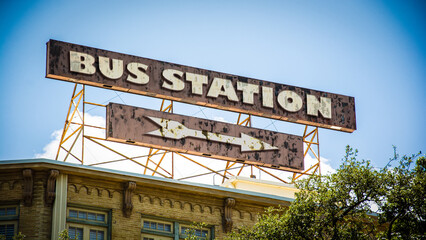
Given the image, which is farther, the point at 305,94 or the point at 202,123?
the point at 305,94

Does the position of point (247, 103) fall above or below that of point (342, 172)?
above

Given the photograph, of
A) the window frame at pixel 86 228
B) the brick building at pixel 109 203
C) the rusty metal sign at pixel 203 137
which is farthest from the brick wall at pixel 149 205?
the rusty metal sign at pixel 203 137

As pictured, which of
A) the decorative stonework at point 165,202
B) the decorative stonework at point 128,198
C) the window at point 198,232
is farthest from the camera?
the window at point 198,232

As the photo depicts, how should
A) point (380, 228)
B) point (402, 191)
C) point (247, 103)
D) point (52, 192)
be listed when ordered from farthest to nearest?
point (247, 103) → point (380, 228) → point (52, 192) → point (402, 191)

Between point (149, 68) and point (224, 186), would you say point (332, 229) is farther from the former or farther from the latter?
point (149, 68)

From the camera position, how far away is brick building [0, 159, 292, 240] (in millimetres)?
37156

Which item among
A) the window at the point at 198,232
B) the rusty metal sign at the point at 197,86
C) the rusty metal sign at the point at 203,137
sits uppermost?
the rusty metal sign at the point at 197,86

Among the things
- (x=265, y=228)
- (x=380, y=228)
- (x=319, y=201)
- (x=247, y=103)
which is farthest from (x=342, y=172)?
(x=247, y=103)

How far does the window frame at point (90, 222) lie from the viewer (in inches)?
1476

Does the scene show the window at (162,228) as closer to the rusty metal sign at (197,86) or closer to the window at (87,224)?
the window at (87,224)

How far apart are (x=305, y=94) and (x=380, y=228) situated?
28.3 feet

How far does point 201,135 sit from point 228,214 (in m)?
4.42

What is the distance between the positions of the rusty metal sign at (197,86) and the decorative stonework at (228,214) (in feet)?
19.6

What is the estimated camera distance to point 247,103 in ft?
149
